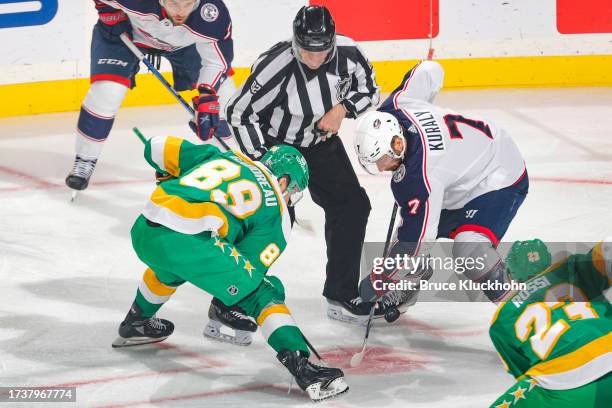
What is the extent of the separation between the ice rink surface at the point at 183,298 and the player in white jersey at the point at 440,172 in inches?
12.0

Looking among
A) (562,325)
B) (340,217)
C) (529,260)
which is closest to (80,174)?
(340,217)

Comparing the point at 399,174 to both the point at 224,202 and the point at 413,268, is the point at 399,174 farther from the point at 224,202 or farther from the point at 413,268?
the point at 224,202

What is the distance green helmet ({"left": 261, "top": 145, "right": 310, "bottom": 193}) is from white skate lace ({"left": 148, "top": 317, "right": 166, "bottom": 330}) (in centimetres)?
70

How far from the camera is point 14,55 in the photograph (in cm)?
687

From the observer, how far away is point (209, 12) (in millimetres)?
5391

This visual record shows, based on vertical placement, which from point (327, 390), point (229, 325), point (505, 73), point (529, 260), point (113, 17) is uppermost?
point (529, 260)

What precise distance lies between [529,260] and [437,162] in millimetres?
981

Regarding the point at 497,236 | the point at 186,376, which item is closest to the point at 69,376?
the point at 186,376

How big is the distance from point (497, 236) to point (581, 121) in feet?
10.4

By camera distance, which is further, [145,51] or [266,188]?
[145,51]

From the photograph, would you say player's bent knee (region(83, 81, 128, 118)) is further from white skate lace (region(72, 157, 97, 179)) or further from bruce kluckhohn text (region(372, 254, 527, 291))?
bruce kluckhohn text (region(372, 254, 527, 291))

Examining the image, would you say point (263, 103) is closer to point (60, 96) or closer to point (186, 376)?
point (186, 376)

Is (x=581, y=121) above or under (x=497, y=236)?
under

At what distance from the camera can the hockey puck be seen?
4.25m
